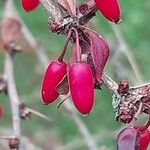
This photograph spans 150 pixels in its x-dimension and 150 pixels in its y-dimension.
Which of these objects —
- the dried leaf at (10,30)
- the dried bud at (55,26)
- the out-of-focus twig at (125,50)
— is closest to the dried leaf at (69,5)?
the dried bud at (55,26)

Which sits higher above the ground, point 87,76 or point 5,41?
point 5,41

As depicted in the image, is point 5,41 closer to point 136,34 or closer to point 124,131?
point 124,131

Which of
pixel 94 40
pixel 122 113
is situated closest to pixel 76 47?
pixel 94 40

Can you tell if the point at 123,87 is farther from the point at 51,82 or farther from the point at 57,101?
the point at 57,101

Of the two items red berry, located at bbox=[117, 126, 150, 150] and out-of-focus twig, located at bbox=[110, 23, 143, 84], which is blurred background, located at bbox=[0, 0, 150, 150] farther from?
red berry, located at bbox=[117, 126, 150, 150]

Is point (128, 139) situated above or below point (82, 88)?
below

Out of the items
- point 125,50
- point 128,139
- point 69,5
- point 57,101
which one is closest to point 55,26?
point 69,5
